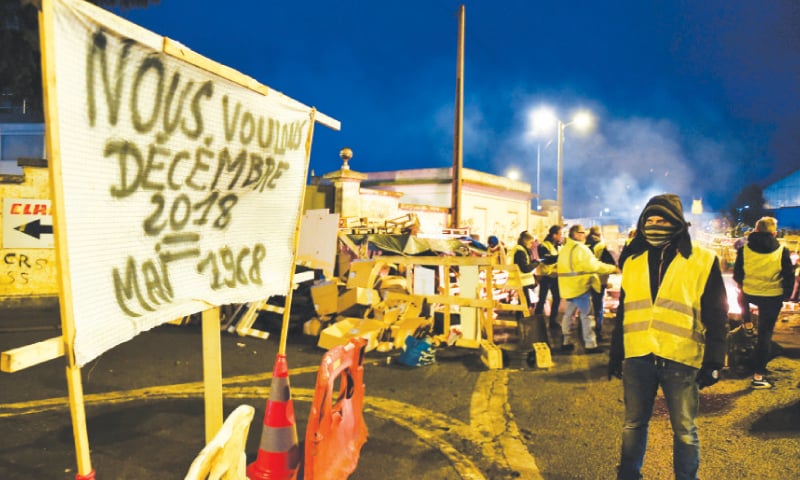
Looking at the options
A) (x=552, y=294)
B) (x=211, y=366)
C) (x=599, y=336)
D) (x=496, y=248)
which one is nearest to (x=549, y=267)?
(x=552, y=294)

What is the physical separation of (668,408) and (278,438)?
8.47ft

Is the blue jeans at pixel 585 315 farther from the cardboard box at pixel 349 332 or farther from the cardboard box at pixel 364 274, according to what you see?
the cardboard box at pixel 364 274

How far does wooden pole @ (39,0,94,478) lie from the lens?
175cm

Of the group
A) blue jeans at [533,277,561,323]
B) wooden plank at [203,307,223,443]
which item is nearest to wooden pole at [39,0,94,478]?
wooden plank at [203,307,223,443]

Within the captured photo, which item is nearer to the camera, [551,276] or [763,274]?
[763,274]

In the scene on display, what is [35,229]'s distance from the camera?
400 inches

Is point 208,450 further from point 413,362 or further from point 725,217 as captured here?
point 725,217

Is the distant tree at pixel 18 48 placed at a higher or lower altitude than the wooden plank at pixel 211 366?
higher

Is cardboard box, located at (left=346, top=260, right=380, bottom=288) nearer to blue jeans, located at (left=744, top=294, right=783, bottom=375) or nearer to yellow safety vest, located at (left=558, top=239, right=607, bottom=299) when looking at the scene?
yellow safety vest, located at (left=558, top=239, right=607, bottom=299)

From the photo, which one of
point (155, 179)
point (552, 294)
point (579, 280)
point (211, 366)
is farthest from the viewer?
point (552, 294)

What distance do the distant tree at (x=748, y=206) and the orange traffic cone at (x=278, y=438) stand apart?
77.1 meters

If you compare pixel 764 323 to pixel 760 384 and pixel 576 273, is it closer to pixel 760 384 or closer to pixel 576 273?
pixel 760 384

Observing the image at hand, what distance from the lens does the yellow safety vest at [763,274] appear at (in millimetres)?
5738

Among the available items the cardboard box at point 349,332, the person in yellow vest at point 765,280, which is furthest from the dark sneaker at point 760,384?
the cardboard box at point 349,332
